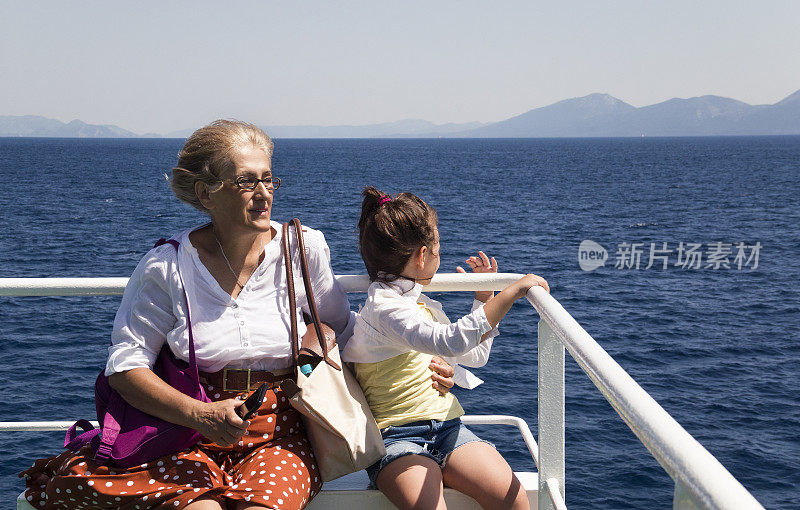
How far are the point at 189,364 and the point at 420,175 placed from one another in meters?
83.2

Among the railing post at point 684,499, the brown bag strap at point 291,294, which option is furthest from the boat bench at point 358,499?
the railing post at point 684,499

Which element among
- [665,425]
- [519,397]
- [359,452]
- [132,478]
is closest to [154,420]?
[132,478]

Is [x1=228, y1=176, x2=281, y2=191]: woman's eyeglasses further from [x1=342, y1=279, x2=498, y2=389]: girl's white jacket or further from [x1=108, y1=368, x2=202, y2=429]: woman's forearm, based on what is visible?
[x1=108, y1=368, x2=202, y2=429]: woman's forearm

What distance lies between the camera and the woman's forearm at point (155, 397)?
2172 millimetres

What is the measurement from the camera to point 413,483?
229 cm

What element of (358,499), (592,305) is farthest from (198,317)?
(592,305)

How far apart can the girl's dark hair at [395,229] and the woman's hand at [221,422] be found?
640mm

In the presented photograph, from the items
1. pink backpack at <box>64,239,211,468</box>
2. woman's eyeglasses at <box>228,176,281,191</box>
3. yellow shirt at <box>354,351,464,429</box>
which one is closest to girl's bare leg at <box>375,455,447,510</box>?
yellow shirt at <box>354,351,464,429</box>

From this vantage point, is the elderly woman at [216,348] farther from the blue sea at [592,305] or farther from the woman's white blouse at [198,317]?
the blue sea at [592,305]

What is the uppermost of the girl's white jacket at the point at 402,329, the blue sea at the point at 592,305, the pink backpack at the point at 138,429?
the girl's white jacket at the point at 402,329

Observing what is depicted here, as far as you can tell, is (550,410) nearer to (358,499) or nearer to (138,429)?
(358,499)

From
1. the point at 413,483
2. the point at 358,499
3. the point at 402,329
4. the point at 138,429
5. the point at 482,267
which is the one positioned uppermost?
the point at 482,267

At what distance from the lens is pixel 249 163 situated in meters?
2.37

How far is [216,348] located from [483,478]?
2.89 ft
